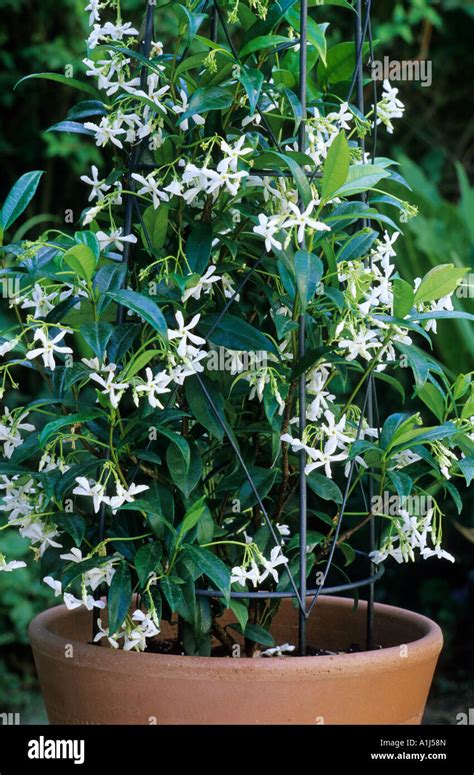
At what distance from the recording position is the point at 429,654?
102 cm

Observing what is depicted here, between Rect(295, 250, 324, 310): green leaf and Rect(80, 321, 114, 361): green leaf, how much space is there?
188 millimetres

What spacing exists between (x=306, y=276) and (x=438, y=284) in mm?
218

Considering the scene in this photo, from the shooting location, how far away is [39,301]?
1.03 m

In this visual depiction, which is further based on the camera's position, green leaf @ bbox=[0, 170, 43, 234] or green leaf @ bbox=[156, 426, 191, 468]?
green leaf @ bbox=[0, 170, 43, 234]

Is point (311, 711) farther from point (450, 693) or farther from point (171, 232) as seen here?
point (450, 693)

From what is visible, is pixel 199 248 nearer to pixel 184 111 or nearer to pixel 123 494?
pixel 184 111

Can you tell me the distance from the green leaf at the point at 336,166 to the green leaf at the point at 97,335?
0.85 ft

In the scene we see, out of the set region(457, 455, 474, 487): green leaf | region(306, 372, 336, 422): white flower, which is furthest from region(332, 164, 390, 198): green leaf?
region(457, 455, 474, 487): green leaf

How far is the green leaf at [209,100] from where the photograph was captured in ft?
3.13

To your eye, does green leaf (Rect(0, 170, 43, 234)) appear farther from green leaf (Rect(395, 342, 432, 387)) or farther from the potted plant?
green leaf (Rect(395, 342, 432, 387))

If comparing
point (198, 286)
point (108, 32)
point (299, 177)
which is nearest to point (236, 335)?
point (198, 286)

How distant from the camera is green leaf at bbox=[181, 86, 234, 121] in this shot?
953 millimetres

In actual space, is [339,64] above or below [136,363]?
above

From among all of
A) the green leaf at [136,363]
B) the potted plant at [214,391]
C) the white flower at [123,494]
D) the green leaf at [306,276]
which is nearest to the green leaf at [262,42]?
the potted plant at [214,391]
